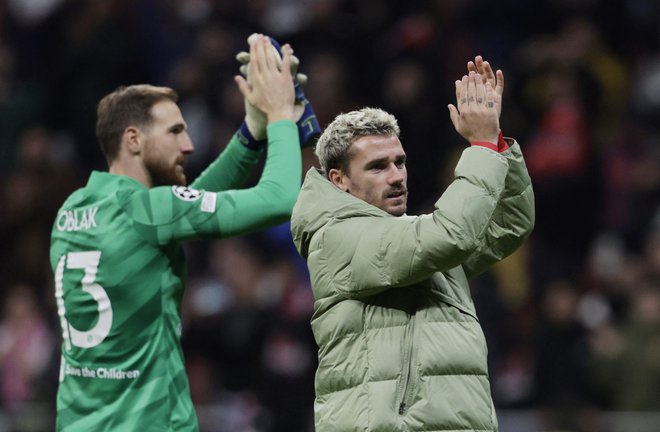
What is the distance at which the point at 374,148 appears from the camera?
3.83 m

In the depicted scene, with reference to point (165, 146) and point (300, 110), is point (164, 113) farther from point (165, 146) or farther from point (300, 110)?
point (300, 110)

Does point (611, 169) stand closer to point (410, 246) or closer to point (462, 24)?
point (462, 24)

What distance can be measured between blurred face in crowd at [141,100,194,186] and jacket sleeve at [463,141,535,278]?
4.02 feet

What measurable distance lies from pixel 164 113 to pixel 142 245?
0.53 meters

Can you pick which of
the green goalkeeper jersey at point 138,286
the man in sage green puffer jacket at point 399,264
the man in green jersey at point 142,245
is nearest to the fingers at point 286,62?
the man in green jersey at point 142,245

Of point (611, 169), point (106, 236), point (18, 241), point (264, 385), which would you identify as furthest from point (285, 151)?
point (18, 241)

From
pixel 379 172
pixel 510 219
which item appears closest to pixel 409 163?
pixel 510 219

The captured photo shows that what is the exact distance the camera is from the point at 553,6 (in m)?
9.57

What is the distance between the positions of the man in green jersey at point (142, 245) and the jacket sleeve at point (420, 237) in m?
0.73

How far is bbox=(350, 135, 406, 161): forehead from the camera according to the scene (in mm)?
3820

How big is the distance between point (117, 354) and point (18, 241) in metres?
5.41

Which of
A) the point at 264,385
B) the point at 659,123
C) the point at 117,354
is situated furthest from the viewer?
the point at 659,123

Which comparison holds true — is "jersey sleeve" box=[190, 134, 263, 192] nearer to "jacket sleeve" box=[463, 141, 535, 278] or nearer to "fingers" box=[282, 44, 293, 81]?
"fingers" box=[282, 44, 293, 81]

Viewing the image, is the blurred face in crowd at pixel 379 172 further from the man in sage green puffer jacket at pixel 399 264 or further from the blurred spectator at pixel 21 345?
the blurred spectator at pixel 21 345
